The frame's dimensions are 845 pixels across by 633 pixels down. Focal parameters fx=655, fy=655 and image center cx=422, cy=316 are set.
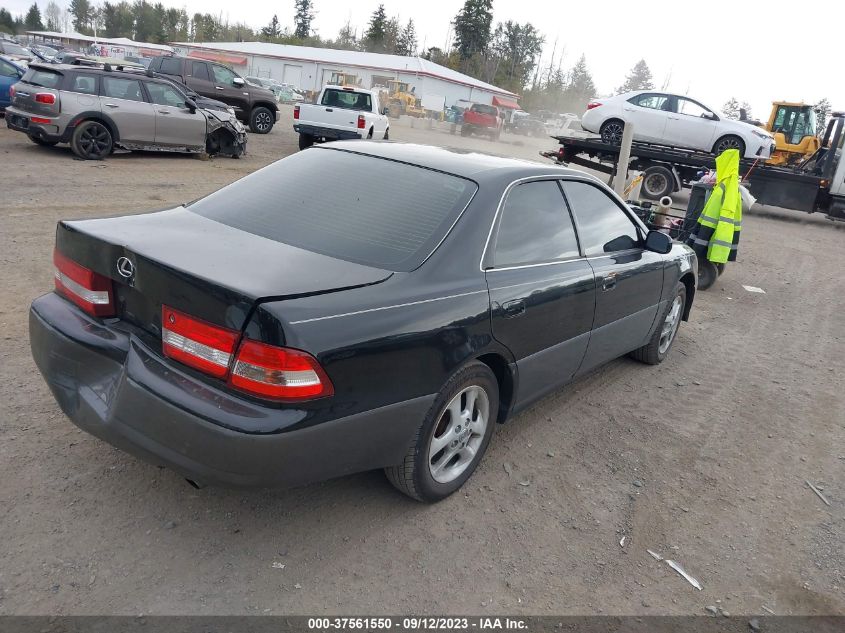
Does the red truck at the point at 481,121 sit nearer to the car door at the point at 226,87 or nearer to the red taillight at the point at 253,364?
the car door at the point at 226,87

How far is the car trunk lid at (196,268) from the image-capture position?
7.71 feet

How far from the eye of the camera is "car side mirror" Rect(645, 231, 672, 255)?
14.5ft

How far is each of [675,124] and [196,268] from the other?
55.8 feet

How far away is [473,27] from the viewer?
244 feet

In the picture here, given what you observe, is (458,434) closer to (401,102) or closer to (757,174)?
(757,174)

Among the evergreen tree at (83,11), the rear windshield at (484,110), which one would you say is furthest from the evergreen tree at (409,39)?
the evergreen tree at (83,11)

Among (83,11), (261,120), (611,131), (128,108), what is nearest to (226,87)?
(261,120)

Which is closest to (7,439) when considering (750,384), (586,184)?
(586,184)

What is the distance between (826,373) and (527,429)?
11.1 ft

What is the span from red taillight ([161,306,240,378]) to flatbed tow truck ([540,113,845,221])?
15744mm

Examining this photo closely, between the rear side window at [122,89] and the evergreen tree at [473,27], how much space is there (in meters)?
68.3

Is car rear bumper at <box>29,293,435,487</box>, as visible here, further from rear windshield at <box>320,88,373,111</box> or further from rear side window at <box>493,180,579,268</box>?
rear windshield at <box>320,88,373,111</box>

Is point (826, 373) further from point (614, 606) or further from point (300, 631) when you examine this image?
point (300, 631)

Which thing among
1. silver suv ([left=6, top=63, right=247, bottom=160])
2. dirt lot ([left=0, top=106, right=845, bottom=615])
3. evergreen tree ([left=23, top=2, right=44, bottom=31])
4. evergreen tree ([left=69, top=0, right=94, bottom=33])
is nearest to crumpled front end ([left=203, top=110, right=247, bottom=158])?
silver suv ([left=6, top=63, right=247, bottom=160])
